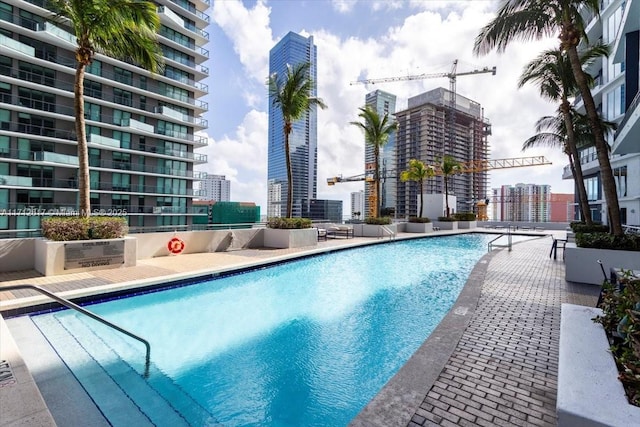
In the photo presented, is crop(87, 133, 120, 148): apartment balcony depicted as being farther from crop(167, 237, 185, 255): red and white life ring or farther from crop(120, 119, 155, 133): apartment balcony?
crop(167, 237, 185, 255): red and white life ring

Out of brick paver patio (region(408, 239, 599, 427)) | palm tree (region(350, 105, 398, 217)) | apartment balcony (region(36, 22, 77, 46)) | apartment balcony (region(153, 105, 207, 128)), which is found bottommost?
brick paver patio (region(408, 239, 599, 427))

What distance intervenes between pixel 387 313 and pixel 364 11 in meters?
13.9

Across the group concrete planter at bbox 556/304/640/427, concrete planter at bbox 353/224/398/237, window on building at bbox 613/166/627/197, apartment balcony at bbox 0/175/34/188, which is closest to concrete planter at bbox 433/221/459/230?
concrete planter at bbox 353/224/398/237

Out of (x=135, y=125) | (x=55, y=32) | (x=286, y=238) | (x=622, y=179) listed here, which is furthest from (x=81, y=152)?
(x=622, y=179)

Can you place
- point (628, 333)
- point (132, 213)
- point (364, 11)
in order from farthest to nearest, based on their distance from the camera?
point (132, 213) < point (364, 11) < point (628, 333)

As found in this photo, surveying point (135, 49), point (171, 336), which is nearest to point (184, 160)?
point (135, 49)

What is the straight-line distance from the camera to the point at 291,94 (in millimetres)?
15117

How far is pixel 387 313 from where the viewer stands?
6551 mm

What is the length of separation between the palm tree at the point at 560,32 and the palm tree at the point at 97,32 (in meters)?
10.2

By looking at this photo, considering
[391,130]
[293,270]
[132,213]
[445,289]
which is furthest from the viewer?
[132,213]

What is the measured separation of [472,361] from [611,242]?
6.60 meters

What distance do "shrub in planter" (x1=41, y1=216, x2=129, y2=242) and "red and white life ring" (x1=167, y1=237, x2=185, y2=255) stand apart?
2.25 m

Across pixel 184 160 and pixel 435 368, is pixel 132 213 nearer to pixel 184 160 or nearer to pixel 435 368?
pixel 184 160

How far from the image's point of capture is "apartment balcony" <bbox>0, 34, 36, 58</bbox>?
24406mm
